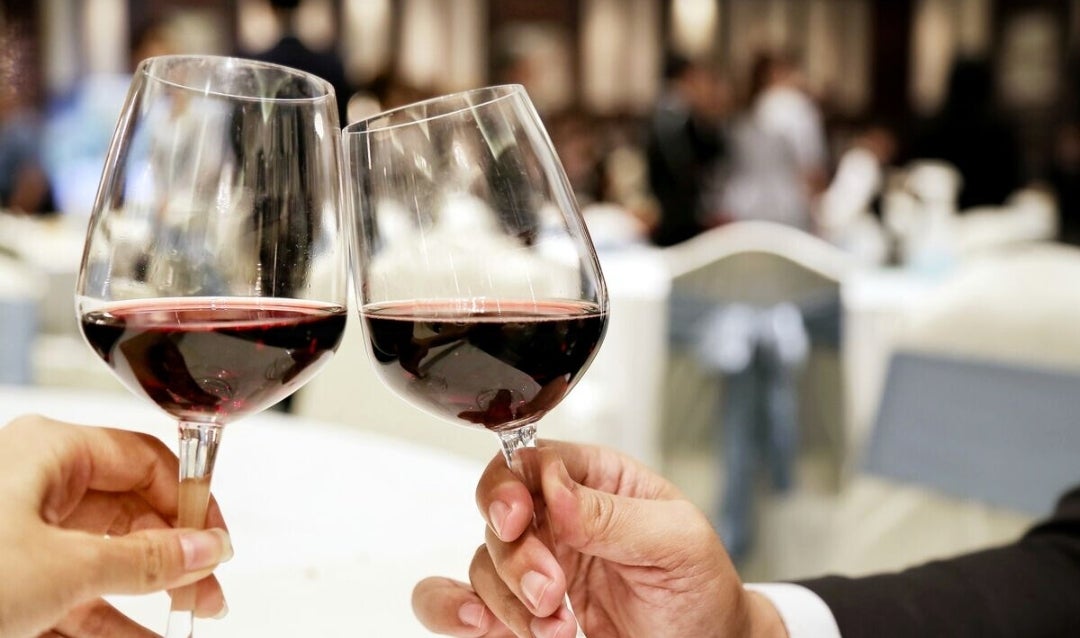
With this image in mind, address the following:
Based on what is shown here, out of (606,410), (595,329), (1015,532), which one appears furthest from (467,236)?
(606,410)

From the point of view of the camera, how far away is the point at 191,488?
58 cm

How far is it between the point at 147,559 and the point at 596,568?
1.28ft

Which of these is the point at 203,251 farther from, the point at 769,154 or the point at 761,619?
the point at 769,154

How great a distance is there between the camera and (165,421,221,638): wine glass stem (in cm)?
56

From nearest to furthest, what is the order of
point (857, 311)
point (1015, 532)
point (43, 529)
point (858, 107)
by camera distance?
point (43, 529) < point (1015, 532) < point (857, 311) < point (858, 107)

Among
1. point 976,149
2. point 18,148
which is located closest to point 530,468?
point 976,149


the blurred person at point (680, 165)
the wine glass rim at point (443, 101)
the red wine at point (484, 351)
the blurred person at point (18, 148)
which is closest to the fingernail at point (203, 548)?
the red wine at point (484, 351)

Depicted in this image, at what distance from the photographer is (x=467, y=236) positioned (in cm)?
61

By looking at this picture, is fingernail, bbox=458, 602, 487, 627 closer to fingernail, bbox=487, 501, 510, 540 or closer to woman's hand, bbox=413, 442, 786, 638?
woman's hand, bbox=413, 442, 786, 638

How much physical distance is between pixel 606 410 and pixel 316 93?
1.65 meters

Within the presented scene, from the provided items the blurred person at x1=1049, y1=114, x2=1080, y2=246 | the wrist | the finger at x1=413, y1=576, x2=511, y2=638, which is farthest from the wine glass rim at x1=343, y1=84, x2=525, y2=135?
the blurred person at x1=1049, y1=114, x2=1080, y2=246

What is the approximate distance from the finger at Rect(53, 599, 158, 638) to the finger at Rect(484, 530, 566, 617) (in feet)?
0.79

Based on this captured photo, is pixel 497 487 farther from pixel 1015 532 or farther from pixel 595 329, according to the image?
pixel 1015 532

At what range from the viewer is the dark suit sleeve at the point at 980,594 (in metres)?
0.88
